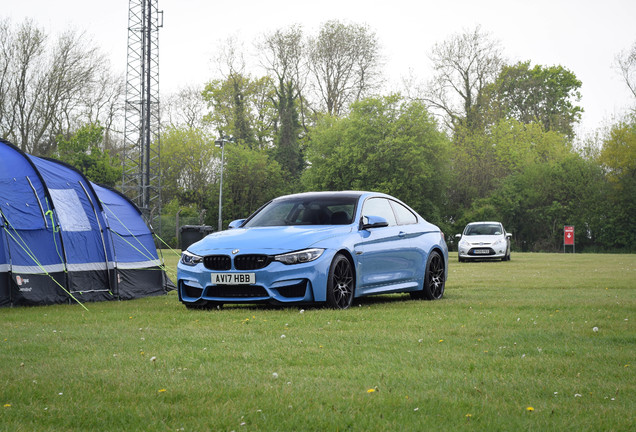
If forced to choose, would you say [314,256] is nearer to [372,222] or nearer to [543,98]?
[372,222]

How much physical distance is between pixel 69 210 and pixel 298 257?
474 cm

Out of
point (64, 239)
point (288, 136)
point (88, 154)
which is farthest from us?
point (288, 136)

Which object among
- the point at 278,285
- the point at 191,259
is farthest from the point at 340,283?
the point at 191,259

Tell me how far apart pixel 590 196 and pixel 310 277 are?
4903cm

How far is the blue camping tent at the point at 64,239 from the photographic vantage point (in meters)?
11.8

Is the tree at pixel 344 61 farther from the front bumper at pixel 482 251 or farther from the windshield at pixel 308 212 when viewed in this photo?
the windshield at pixel 308 212

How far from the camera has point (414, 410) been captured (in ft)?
14.9

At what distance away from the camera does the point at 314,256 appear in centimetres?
1018

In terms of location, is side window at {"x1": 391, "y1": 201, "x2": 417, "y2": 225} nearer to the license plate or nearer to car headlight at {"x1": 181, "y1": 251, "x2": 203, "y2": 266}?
the license plate

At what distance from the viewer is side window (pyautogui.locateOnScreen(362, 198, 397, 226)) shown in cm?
1183

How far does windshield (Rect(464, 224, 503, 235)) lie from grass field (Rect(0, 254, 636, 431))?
76.3 feet

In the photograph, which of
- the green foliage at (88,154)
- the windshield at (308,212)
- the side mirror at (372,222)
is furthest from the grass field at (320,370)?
the green foliage at (88,154)

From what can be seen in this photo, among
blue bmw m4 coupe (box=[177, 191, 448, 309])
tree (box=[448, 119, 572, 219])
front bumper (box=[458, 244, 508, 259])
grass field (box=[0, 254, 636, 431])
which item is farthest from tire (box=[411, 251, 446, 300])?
tree (box=[448, 119, 572, 219])

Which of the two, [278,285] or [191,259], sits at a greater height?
[191,259]
